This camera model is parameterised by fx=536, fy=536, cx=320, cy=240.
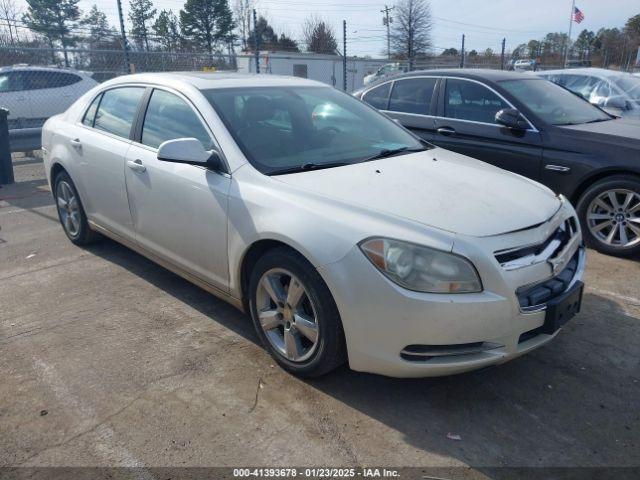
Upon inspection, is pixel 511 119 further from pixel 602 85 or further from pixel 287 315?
pixel 602 85

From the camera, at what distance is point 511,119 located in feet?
17.5

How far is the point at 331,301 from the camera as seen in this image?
265cm

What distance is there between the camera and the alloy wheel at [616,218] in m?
4.77

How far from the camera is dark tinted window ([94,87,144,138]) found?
13.5 feet

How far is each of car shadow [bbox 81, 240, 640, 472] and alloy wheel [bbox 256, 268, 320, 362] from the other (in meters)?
0.24

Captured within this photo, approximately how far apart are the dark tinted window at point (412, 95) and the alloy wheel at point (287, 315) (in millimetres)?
3943

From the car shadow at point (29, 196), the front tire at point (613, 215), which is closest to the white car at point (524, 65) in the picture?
the front tire at point (613, 215)

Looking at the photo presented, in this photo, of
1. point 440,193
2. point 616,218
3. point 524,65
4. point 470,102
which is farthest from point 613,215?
point 524,65

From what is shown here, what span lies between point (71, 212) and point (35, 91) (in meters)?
8.49

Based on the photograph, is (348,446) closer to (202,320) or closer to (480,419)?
(480,419)

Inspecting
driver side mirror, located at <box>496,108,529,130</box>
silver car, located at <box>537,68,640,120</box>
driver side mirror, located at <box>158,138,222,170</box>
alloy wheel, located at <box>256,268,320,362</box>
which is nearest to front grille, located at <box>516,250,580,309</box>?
alloy wheel, located at <box>256,268,320,362</box>

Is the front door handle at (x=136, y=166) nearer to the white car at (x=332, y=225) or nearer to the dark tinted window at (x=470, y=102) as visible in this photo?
the white car at (x=332, y=225)

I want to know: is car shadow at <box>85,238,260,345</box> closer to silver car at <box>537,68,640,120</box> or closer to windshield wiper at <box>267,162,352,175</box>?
windshield wiper at <box>267,162,352,175</box>

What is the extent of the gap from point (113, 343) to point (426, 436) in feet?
6.72
